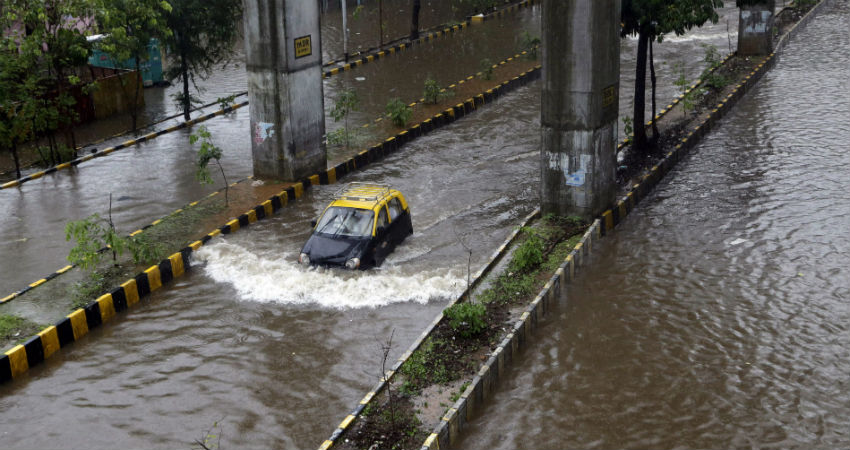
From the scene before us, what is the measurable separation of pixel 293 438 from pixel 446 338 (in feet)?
8.33

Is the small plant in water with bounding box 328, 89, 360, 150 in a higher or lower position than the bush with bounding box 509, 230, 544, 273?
higher

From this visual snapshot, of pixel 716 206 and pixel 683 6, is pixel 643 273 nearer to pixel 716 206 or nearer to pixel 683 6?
pixel 716 206

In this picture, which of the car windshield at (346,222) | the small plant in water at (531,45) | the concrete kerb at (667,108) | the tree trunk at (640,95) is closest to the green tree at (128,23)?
the car windshield at (346,222)

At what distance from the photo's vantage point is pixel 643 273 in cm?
1394

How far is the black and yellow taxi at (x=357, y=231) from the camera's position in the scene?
13.6 meters

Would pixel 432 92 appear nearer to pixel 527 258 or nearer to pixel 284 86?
pixel 284 86

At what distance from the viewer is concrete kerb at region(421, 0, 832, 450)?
948cm

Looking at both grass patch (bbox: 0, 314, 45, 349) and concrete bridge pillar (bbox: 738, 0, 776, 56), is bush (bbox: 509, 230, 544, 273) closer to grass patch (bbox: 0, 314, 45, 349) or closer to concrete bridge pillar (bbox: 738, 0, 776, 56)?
grass patch (bbox: 0, 314, 45, 349)

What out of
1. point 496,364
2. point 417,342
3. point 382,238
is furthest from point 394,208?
point 496,364

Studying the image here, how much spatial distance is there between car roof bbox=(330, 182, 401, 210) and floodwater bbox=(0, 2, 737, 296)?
405 cm

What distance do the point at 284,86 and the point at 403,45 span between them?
14.8 m

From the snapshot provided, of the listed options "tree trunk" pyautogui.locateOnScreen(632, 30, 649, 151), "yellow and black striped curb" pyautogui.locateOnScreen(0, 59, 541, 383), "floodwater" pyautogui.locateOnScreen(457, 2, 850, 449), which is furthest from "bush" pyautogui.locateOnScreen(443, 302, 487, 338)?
"tree trunk" pyautogui.locateOnScreen(632, 30, 649, 151)

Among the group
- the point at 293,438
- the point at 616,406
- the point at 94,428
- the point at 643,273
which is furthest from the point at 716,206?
the point at 94,428

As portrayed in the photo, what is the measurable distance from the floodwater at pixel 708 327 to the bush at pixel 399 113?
6.67 m
